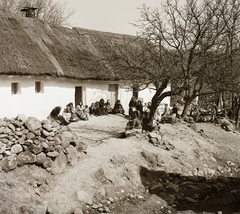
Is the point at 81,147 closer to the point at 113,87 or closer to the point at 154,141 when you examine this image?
the point at 154,141

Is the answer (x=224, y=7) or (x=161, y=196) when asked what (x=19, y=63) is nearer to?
(x=161, y=196)

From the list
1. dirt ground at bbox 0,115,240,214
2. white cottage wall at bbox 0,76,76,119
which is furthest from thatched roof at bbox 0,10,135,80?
dirt ground at bbox 0,115,240,214

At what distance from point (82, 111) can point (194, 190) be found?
7361 millimetres

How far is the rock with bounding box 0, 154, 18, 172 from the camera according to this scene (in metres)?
8.93

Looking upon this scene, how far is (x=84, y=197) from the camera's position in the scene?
9086mm

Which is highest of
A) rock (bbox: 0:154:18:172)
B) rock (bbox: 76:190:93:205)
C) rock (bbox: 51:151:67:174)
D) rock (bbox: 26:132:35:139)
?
rock (bbox: 26:132:35:139)

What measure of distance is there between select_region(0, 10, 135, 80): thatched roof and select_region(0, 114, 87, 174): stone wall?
172 inches

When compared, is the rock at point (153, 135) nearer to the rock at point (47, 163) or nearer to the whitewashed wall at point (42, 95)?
the rock at point (47, 163)

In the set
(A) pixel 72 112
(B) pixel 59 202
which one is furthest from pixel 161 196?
(A) pixel 72 112

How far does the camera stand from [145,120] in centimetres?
1412

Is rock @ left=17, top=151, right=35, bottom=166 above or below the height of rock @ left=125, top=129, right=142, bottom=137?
below

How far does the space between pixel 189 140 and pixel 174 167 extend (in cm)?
280

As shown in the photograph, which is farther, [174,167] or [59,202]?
[174,167]

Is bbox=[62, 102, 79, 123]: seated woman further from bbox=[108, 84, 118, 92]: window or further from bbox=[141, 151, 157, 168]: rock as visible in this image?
bbox=[141, 151, 157, 168]: rock
